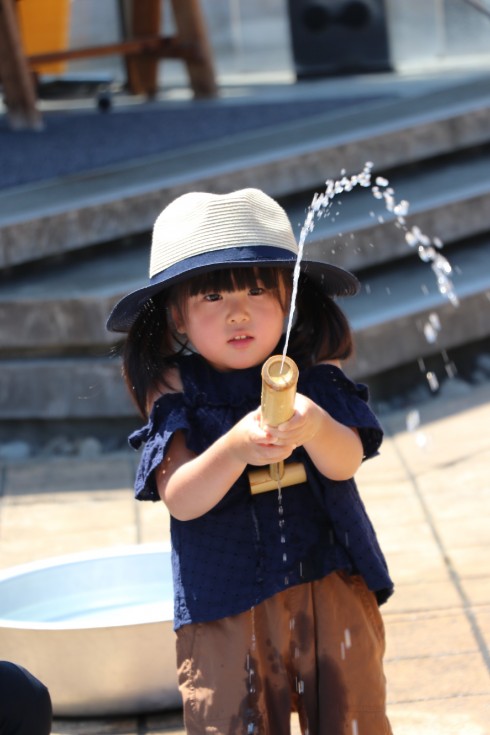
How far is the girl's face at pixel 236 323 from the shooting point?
2.10 meters

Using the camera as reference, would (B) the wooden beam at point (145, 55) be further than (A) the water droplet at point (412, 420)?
Yes

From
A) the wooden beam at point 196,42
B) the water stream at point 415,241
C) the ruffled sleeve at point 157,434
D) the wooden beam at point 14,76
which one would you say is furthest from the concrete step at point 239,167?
the ruffled sleeve at point 157,434

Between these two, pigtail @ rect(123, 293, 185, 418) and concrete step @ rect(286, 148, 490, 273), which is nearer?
pigtail @ rect(123, 293, 185, 418)

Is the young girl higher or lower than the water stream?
higher

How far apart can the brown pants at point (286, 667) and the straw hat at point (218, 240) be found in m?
0.52

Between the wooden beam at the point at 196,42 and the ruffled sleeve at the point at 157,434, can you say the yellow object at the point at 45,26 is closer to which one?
the wooden beam at the point at 196,42

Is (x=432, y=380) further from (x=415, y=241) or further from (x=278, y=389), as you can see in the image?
(x=278, y=389)

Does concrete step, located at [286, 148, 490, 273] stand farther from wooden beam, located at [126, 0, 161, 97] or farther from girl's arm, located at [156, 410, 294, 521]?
girl's arm, located at [156, 410, 294, 521]

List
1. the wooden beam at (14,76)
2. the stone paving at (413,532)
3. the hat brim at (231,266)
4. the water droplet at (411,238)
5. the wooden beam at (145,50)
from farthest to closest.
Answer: the wooden beam at (145,50)
the wooden beam at (14,76)
the water droplet at (411,238)
the stone paving at (413,532)
the hat brim at (231,266)

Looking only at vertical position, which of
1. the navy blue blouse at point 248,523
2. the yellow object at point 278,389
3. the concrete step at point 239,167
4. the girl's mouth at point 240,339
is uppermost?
the yellow object at point 278,389

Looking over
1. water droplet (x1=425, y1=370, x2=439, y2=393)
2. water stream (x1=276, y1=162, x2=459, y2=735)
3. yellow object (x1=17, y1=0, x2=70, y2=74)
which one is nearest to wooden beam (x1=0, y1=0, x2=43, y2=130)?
yellow object (x1=17, y1=0, x2=70, y2=74)

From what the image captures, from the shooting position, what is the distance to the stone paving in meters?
2.84

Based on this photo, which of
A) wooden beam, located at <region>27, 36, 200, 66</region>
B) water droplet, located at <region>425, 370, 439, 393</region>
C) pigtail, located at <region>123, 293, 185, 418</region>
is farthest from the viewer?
wooden beam, located at <region>27, 36, 200, 66</region>

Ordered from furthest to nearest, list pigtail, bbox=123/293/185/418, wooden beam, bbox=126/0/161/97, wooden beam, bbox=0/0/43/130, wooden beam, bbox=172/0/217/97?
1. wooden beam, bbox=126/0/161/97
2. wooden beam, bbox=172/0/217/97
3. wooden beam, bbox=0/0/43/130
4. pigtail, bbox=123/293/185/418
